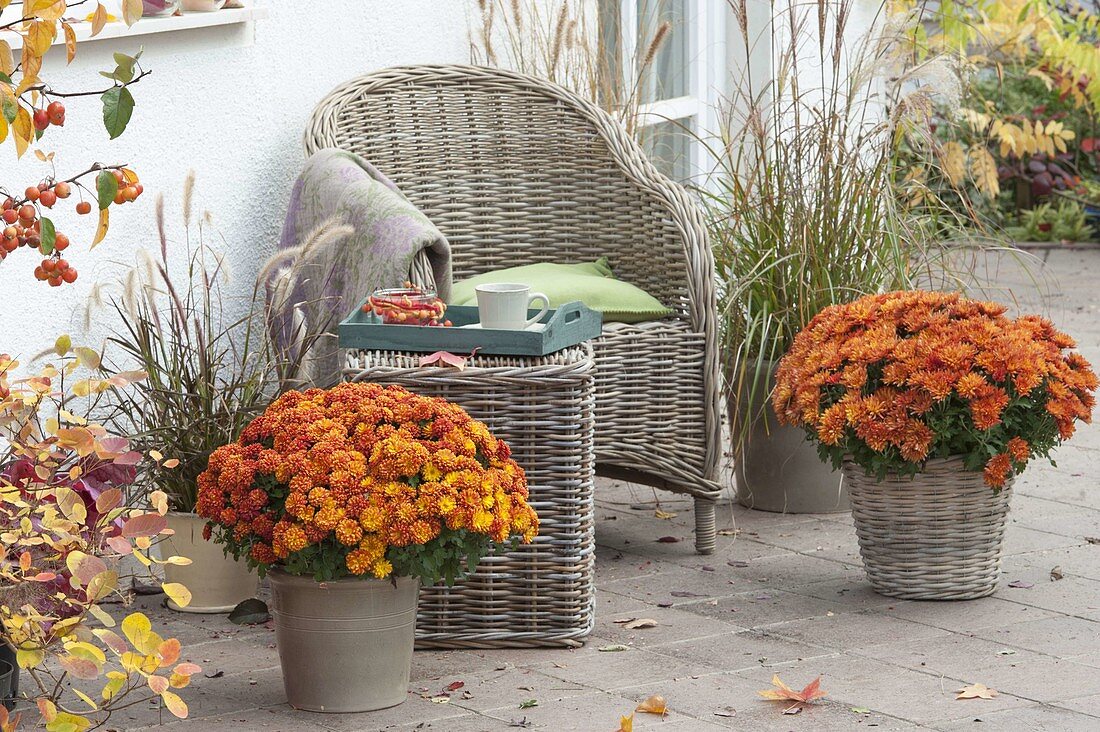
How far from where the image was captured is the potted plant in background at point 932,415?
102 inches

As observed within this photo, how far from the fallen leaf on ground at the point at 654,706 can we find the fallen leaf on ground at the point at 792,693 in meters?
0.17

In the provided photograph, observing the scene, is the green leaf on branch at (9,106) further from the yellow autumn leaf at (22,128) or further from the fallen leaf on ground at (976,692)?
the fallen leaf on ground at (976,692)

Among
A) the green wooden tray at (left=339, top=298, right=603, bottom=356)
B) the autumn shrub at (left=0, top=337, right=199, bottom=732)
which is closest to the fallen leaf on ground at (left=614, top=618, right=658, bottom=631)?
the green wooden tray at (left=339, top=298, right=603, bottom=356)

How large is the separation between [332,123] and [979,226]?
62.4 inches

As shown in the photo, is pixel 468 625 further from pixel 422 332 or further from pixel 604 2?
pixel 604 2

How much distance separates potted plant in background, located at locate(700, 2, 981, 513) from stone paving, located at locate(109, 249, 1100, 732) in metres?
0.19

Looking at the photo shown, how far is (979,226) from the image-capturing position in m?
3.58

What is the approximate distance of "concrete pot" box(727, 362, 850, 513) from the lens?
338 cm

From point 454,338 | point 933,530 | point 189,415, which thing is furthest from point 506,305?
point 933,530

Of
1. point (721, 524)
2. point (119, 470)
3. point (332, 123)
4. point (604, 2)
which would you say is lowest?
point (721, 524)

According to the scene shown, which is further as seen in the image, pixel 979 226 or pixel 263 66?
pixel 979 226

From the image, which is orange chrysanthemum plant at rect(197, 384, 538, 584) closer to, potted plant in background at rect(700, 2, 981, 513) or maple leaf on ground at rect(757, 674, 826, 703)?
maple leaf on ground at rect(757, 674, 826, 703)

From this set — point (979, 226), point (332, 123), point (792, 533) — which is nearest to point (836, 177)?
point (979, 226)

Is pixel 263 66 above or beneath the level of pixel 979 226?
above
